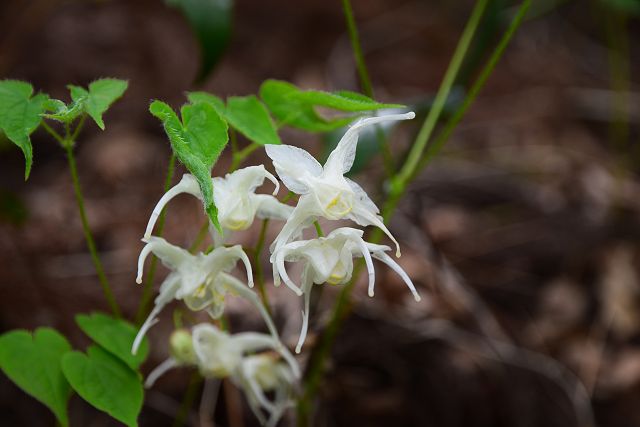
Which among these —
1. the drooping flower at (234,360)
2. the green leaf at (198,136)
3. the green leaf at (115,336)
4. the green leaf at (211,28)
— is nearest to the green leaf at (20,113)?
the green leaf at (198,136)

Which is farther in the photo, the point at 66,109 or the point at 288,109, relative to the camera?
the point at 288,109

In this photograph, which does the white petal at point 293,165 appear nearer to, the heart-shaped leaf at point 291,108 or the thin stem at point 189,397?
the heart-shaped leaf at point 291,108

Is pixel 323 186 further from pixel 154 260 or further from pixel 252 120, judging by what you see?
pixel 154 260

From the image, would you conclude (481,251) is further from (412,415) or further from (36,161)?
A: (36,161)

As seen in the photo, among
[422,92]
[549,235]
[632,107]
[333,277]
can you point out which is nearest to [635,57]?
[632,107]

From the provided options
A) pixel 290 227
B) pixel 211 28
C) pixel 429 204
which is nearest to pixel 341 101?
pixel 290 227

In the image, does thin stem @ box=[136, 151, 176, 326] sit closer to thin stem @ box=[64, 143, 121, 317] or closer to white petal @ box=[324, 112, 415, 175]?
thin stem @ box=[64, 143, 121, 317]
